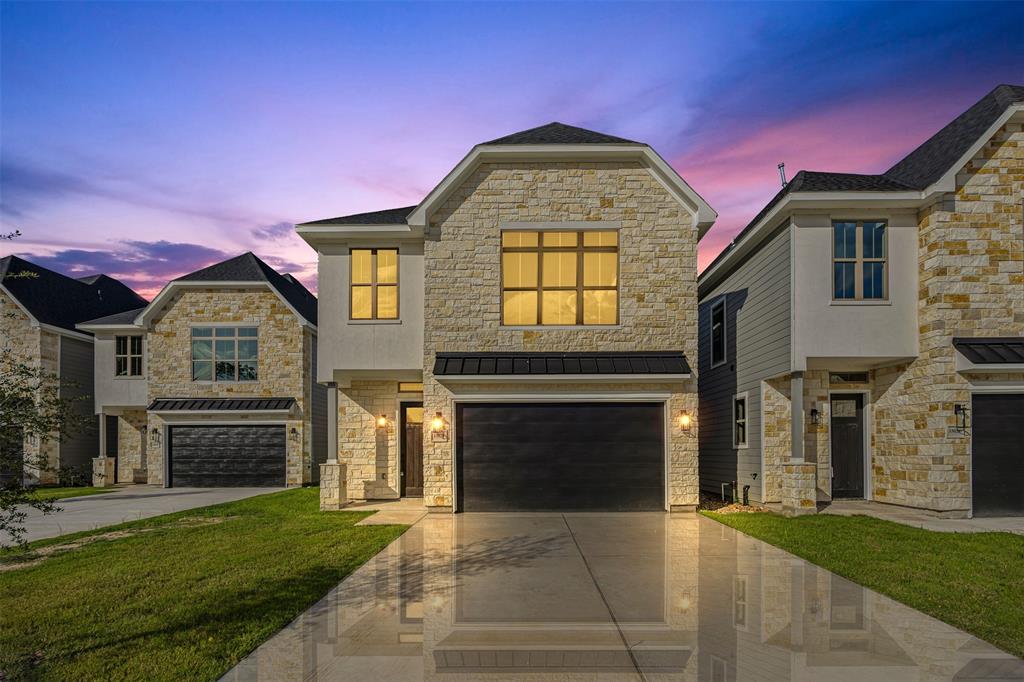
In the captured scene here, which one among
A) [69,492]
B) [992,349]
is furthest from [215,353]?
[992,349]

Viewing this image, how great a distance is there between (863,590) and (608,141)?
1018 cm

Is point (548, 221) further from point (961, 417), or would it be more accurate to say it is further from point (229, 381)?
point (229, 381)

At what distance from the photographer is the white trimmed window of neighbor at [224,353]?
22125 millimetres

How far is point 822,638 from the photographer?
19.1 ft

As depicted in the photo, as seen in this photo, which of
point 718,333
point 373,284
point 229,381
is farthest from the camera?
point 229,381

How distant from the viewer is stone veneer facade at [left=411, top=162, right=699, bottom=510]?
1379cm

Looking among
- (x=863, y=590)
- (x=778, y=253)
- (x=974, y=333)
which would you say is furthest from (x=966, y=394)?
(x=863, y=590)

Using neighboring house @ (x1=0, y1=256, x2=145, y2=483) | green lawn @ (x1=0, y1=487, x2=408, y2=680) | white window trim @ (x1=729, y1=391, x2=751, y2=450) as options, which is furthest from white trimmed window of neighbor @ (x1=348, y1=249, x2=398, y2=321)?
neighboring house @ (x1=0, y1=256, x2=145, y2=483)

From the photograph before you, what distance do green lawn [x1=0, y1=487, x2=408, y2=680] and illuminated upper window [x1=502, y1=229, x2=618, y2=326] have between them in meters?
5.59

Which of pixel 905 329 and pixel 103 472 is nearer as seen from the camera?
pixel 905 329

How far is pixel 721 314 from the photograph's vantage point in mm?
18641

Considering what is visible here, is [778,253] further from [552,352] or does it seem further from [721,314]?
[552,352]

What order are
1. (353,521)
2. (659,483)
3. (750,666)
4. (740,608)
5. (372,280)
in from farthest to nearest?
1. (372,280)
2. (659,483)
3. (353,521)
4. (740,608)
5. (750,666)

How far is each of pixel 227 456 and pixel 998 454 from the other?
2192 centimetres
